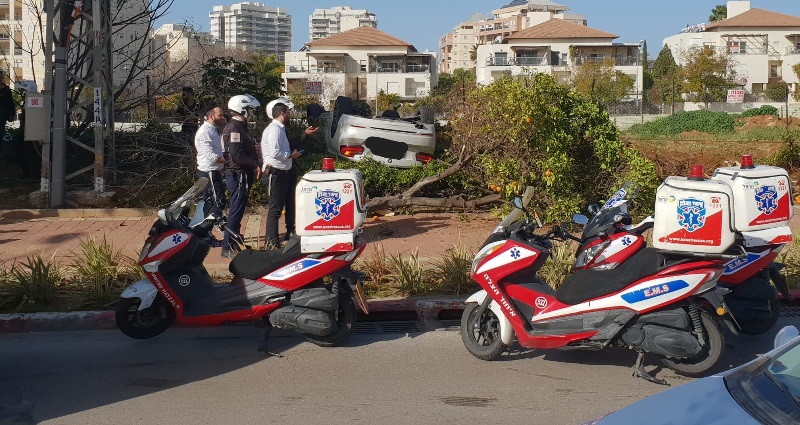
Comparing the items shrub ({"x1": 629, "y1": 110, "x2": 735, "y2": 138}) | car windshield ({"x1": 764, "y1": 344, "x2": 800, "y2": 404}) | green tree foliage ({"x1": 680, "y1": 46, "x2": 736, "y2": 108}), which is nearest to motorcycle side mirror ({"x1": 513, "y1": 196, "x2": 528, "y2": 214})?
car windshield ({"x1": 764, "y1": 344, "x2": 800, "y2": 404})

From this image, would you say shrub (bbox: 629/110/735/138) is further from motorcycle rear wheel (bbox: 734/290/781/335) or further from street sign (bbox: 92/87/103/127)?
motorcycle rear wheel (bbox: 734/290/781/335)

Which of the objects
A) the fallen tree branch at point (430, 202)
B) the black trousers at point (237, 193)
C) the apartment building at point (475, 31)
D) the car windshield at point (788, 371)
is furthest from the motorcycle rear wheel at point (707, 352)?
the apartment building at point (475, 31)

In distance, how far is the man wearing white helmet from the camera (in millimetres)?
10172

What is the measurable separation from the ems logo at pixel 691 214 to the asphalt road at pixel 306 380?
112 cm

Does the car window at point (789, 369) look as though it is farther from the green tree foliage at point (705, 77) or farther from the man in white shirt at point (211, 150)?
the green tree foliage at point (705, 77)

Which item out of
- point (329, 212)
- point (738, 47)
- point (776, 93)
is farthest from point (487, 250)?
point (738, 47)

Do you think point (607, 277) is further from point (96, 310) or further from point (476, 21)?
point (476, 21)

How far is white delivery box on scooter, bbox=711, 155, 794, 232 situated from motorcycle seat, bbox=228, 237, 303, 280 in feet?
11.2

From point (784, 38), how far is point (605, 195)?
61763 millimetres

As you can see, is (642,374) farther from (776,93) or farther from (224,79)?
(776,93)

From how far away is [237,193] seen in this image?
1045 cm

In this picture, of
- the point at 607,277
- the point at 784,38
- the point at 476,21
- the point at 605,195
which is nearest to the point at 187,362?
the point at 607,277

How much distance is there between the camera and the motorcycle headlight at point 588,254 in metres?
7.13

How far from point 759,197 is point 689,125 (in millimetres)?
26821
